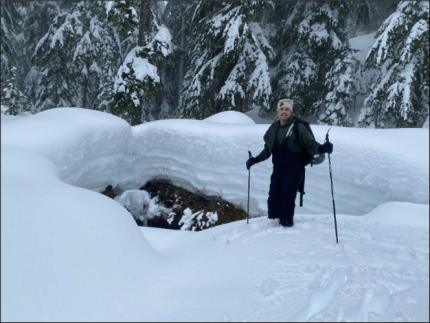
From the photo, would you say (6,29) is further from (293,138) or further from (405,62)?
(293,138)

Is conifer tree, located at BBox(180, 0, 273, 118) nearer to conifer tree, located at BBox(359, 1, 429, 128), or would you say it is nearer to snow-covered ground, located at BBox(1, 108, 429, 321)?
conifer tree, located at BBox(359, 1, 429, 128)

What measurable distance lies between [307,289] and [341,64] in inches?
508

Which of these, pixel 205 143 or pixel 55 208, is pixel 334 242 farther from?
pixel 205 143

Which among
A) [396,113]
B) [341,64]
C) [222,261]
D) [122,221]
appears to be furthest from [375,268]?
[341,64]

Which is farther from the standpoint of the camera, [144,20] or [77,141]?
[144,20]

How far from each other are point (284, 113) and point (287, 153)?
589mm

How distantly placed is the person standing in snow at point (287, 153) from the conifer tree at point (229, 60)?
878cm

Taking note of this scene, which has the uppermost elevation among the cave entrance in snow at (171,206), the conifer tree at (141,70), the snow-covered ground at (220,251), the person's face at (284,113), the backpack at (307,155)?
the conifer tree at (141,70)

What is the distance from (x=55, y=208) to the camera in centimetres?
438

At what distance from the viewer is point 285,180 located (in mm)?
6273

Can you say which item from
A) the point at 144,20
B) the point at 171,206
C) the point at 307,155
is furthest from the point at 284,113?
the point at 144,20

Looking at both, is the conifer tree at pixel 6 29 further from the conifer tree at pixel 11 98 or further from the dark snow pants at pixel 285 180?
the dark snow pants at pixel 285 180


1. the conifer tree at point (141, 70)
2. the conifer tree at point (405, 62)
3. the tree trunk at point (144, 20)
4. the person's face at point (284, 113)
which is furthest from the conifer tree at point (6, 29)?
the person's face at point (284, 113)

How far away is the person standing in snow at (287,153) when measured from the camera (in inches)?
235
